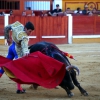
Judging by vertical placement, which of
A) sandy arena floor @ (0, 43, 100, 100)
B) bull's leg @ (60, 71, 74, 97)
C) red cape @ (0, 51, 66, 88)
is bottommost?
sandy arena floor @ (0, 43, 100, 100)

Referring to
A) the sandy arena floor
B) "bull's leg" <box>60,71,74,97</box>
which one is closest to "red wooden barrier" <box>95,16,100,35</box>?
the sandy arena floor

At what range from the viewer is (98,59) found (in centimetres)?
1038

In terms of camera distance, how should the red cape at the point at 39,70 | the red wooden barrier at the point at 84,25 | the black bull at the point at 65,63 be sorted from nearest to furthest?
the red cape at the point at 39,70 < the black bull at the point at 65,63 < the red wooden barrier at the point at 84,25

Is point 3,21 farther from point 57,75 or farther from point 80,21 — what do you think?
point 57,75

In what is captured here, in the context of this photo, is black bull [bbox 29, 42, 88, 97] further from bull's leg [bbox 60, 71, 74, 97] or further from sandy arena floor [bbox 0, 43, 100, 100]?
sandy arena floor [bbox 0, 43, 100, 100]

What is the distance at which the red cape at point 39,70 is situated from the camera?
6078 millimetres

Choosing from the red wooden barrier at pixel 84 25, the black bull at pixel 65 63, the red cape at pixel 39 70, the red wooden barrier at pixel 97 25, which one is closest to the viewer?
the red cape at pixel 39 70

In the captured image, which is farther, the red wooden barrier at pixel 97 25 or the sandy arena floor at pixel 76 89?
the red wooden barrier at pixel 97 25

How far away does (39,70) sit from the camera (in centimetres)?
613

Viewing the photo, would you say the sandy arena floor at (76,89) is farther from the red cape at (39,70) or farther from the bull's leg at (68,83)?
the red cape at (39,70)

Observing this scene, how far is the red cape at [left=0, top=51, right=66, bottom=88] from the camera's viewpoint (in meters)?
6.08

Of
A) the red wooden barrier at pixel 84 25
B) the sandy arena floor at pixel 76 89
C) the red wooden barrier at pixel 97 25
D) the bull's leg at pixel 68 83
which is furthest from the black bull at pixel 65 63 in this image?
the red wooden barrier at pixel 97 25

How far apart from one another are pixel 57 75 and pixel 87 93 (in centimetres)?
53

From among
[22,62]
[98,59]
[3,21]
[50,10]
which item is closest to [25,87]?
[22,62]
